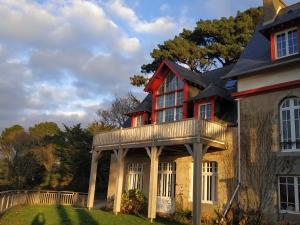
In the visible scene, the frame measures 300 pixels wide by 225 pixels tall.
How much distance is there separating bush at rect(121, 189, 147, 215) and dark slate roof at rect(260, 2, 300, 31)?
35.3 feet

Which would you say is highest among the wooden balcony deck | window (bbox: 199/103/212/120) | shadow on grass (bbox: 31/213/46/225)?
window (bbox: 199/103/212/120)

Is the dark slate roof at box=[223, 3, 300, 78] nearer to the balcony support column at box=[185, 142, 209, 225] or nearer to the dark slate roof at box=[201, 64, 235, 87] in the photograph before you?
the dark slate roof at box=[201, 64, 235, 87]

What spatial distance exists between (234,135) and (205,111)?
A: 2323 millimetres

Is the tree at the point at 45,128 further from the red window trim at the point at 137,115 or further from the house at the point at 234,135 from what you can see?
the house at the point at 234,135

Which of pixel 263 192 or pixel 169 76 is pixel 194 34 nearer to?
pixel 169 76

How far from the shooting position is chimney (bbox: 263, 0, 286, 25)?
690 inches

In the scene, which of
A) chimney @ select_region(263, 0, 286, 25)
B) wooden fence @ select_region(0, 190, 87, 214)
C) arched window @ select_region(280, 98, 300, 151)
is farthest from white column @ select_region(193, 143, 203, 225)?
wooden fence @ select_region(0, 190, 87, 214)

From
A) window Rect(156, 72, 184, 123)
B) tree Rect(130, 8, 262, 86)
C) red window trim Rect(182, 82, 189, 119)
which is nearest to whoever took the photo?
red window trim Rect(182, 82, 189, 119)

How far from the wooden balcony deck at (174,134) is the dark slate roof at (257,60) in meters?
2.73

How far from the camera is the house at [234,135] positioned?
1424cm

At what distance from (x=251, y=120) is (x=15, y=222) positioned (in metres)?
11.0

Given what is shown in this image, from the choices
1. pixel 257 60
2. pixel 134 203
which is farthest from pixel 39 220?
pixel 257 60

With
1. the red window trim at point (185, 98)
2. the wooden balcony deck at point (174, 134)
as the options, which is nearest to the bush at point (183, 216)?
the wooden balcony deck at point (174, 134)

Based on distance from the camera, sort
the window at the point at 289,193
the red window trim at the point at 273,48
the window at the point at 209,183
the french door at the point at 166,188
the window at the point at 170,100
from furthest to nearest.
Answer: the window at the point at 170,100
the french door at the point at 166,188
the window at the point at 209,183
the red window trim at the point at 273,48
the window at the point at 289,193
